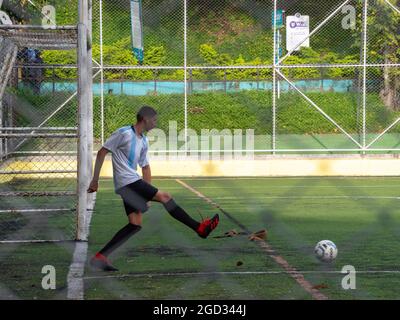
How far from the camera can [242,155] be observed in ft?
84.0

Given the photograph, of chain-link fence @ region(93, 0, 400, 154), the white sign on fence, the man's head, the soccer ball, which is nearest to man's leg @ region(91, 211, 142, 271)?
the man's head

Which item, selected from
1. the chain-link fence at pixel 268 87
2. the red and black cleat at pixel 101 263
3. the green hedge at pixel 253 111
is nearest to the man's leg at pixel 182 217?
the red and black cleat at pixel 101 263

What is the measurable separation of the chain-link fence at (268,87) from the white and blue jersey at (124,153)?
1291cm

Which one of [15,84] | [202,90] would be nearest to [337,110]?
[202,90]

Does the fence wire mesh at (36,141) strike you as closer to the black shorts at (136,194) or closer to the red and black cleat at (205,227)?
the black shorts at (136,194)

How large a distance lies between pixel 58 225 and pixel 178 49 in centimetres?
2322

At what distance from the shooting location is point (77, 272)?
10688 millimetres

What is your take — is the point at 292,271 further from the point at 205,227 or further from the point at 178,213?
the point at 178,213

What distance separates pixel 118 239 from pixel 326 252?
7.35 feet

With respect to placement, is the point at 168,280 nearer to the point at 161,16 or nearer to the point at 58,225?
the point at 58,225

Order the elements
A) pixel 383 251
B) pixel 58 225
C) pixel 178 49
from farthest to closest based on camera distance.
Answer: pixel 178 49 < pixel 58 225 < pixel 383 251

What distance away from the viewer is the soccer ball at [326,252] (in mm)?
11367

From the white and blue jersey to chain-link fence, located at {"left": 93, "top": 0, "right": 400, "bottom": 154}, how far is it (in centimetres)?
1291

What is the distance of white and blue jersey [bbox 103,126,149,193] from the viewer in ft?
36.6
